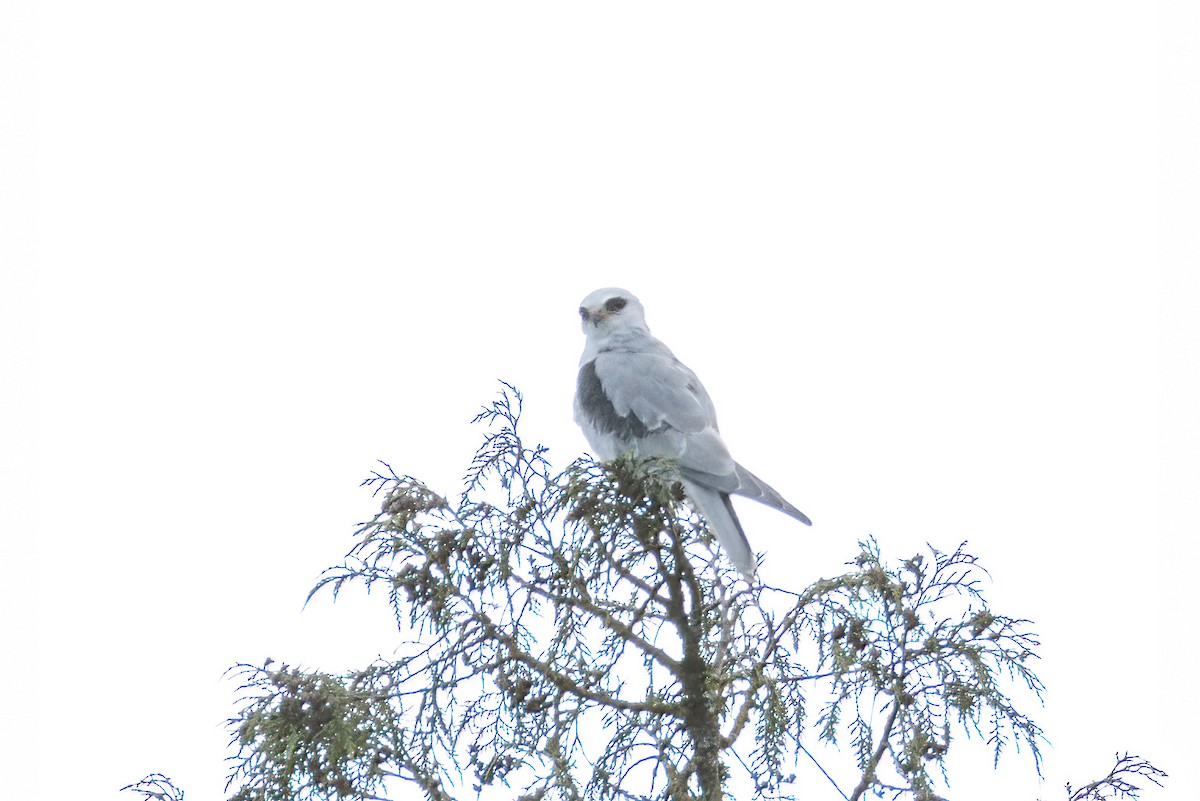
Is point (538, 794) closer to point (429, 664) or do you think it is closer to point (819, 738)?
point (429, 664)

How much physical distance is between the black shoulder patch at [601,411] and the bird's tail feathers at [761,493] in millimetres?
765

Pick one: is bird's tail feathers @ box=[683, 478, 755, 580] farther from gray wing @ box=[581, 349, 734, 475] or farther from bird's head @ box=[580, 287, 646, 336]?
bird's head @ box=[580, 287, 646, 336]

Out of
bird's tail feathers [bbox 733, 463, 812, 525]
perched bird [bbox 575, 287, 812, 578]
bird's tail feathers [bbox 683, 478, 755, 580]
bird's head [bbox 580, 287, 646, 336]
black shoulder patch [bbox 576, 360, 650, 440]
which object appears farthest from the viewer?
bird's head [bbox 580, 287, 646, 336]

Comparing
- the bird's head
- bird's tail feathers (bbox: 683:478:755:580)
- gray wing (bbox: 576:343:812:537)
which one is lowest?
bird's tail feathers (bbox: 683:478:755:580)

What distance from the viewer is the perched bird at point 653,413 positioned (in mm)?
5680

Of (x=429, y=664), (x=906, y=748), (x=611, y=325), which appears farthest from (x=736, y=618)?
(x=611, y=325)

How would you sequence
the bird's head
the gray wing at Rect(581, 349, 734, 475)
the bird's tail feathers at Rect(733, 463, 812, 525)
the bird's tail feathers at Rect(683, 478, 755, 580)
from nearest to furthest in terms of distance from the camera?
the bird's tail feathers at Rect(683, 478, 755, 580)
the bird's tail feathers at Rect(733, 463, 812, 525)
the gray wing at Rect(581, 349, 734, 475)
the bird's head

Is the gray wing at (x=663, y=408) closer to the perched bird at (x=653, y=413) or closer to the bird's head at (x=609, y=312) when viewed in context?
the perched bird at (x=653, y=413)

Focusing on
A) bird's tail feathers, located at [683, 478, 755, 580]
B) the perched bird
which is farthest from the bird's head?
bird's tail feathers, located at [683, 478, 755, 580]

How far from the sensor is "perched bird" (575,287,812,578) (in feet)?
18.6

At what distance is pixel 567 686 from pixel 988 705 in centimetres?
131

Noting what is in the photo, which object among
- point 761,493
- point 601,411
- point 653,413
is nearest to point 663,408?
point 653,413

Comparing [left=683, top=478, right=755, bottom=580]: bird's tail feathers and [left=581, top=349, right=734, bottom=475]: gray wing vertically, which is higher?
[left=581, top=349, right=734, bottom=475]: gray wing

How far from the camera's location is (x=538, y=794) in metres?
3.86
